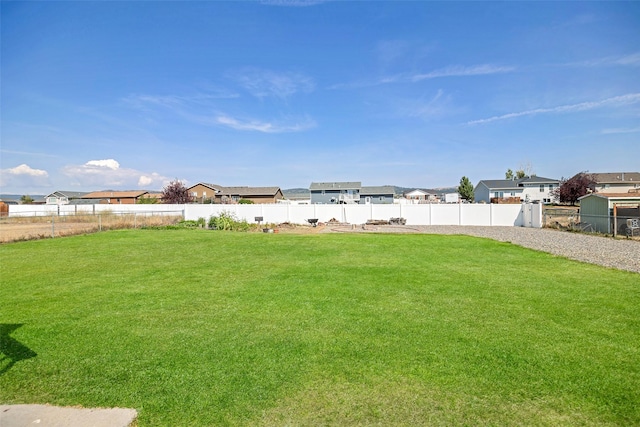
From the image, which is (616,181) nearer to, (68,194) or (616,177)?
(616,177)

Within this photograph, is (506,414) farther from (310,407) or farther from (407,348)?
(310,407)

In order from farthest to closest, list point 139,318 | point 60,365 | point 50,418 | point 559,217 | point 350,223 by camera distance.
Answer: point 350,223 < point 559,217 < point 139,318 < point 60,365 < point 50,418

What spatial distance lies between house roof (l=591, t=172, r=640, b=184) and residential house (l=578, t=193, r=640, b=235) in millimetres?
37676

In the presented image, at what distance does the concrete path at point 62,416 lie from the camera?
8.84 feet

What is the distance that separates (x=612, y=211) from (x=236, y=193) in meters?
55.0

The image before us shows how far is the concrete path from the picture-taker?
2.69 meters

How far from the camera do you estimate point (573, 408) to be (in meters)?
2.94

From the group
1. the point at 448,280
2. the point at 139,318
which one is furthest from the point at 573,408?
the point at 139,318

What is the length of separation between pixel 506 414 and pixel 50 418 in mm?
3774

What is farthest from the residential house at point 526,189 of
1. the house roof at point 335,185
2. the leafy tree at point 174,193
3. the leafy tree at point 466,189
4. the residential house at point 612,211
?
the leafy tree at point 174,193

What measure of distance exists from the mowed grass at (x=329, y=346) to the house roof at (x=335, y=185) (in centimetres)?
5238

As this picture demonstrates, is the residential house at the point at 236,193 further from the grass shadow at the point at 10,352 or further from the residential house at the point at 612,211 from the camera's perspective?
the grass shadow at the point at 10,352

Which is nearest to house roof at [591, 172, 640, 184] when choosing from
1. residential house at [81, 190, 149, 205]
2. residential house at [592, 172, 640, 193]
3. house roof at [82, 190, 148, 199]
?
residential house at [592, 172, 640, 193]

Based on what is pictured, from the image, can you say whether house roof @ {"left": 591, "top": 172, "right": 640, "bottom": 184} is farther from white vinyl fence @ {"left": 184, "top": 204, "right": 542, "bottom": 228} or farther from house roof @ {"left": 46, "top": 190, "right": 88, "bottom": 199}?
house roof @ {"left": 46, "top": 190, "right": 88, "bottom": 199}
